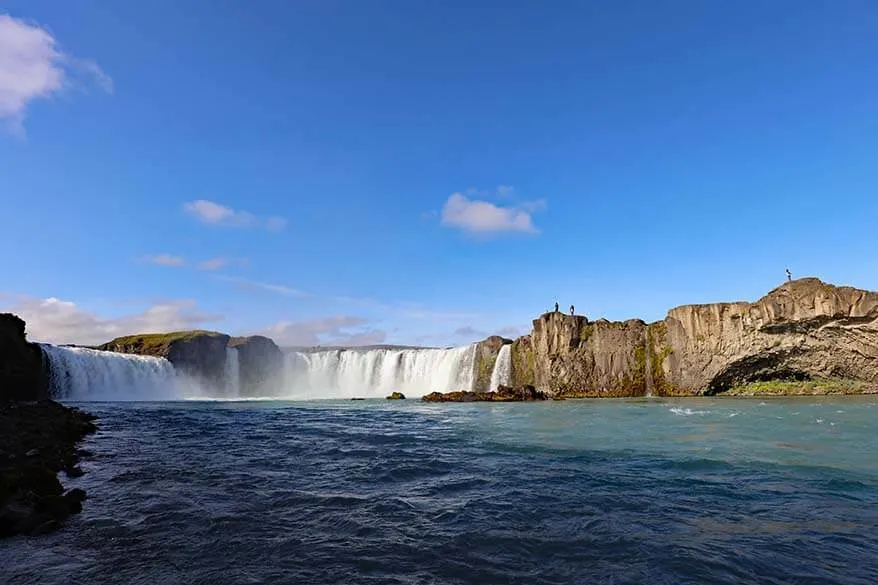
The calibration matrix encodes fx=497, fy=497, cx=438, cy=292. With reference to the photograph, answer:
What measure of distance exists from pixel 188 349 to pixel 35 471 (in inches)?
3302

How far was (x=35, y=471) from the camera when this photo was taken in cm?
1083

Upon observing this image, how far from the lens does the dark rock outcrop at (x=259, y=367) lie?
93.2 meters

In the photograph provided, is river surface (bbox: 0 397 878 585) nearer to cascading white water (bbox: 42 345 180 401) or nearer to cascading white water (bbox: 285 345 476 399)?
cascading white water (bbox: 42 345 180 401)

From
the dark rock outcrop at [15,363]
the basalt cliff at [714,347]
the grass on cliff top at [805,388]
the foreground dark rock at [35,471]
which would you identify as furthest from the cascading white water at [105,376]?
the grass on cliff top at [805,388]

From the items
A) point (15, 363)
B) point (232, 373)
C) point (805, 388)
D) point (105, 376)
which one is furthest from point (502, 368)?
point (15, 363)

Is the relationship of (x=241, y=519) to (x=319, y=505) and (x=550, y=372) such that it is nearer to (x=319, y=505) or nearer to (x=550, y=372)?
(x=319, y=505)

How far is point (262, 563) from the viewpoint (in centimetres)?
705

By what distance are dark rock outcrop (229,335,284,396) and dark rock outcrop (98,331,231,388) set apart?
365cm

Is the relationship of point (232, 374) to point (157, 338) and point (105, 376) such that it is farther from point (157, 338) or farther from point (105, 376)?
point (105, 376)

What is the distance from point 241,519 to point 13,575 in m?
3.37

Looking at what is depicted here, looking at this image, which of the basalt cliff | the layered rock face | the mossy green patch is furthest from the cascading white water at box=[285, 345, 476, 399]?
the layered rock face

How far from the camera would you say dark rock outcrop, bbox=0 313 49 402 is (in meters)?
39.9

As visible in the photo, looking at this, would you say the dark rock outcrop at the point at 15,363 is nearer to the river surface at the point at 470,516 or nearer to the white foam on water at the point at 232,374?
the river surface at the point at 470,516

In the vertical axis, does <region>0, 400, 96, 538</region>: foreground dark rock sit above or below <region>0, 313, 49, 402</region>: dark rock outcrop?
below
